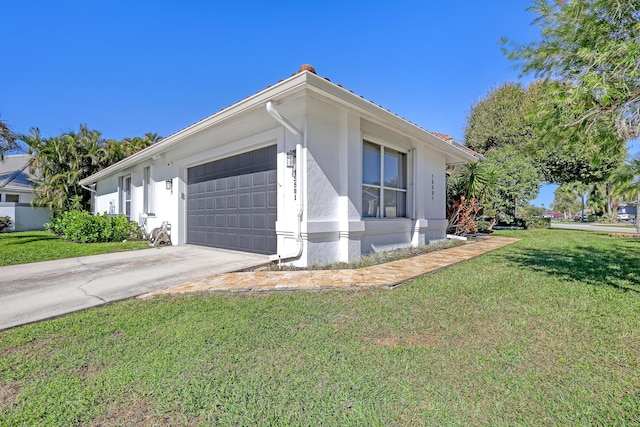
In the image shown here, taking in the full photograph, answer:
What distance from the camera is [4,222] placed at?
17.2m

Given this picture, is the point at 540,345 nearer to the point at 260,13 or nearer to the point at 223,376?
the point at 223,376

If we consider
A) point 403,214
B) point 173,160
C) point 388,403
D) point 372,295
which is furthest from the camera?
point 173,160

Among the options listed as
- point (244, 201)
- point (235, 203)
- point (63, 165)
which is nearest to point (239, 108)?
point (244, 201)

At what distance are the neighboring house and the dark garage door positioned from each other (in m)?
16.9

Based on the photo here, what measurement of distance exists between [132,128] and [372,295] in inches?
935

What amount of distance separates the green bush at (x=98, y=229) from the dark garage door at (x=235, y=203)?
10.8ft

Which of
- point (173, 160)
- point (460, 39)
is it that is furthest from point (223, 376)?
point (460, 39)

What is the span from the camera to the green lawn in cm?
176

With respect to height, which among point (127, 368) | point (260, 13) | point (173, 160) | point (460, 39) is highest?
point (260, 13)

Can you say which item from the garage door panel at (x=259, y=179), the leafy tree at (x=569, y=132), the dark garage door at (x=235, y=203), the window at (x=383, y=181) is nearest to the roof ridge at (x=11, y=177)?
the dark garage door at (x=235, y=203)

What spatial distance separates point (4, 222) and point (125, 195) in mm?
10809

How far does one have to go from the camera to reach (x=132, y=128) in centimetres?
2120

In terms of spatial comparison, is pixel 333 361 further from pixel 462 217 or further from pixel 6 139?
pixel 6 139

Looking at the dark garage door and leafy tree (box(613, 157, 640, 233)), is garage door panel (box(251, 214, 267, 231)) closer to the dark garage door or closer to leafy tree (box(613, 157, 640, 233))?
the dark garage door
